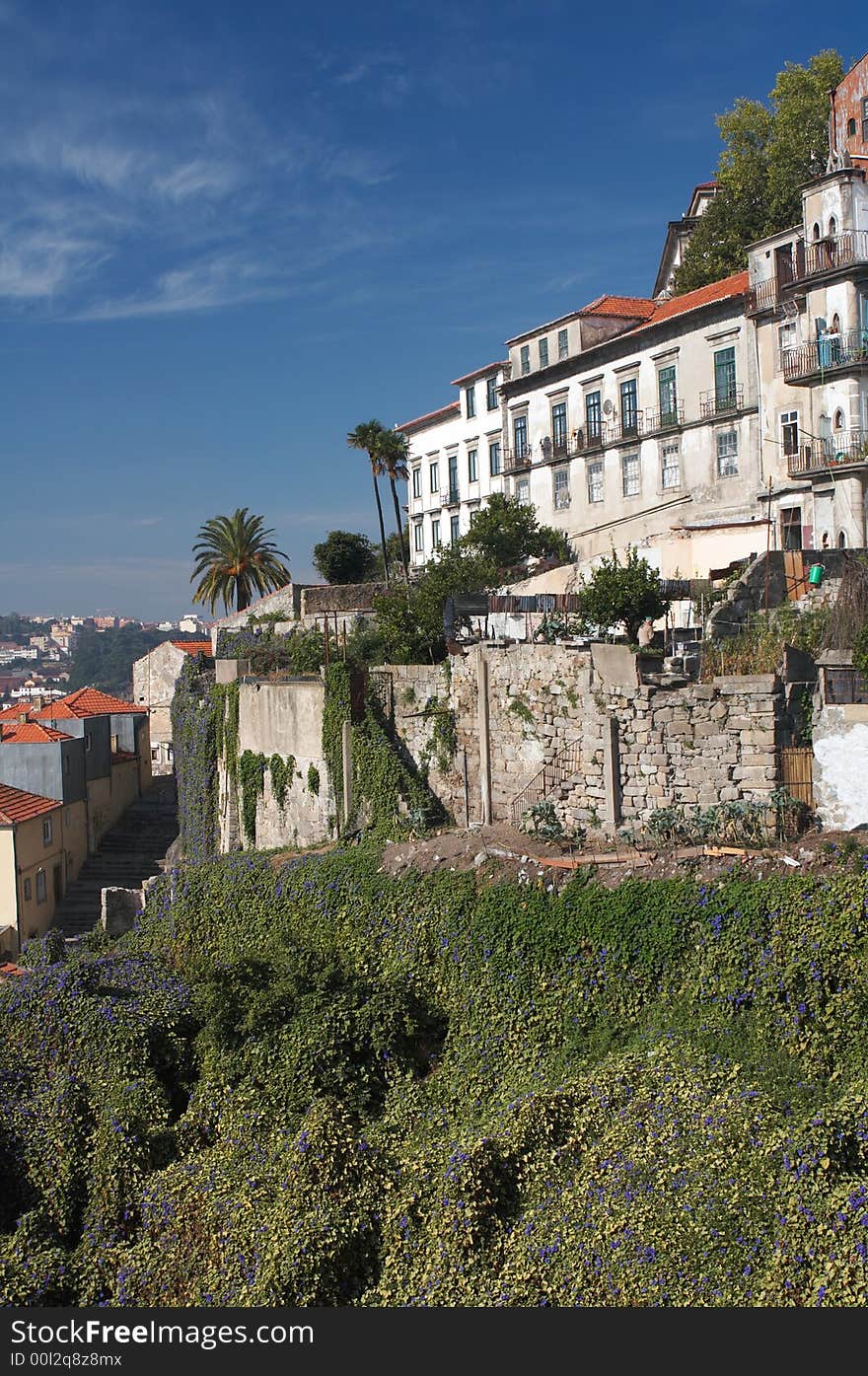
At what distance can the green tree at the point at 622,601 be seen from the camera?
20.3 m

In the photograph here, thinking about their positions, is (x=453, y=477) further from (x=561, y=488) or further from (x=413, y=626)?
(x=413, y=626)

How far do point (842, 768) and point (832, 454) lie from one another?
41.2 feet

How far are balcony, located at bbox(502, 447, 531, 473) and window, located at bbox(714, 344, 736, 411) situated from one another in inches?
359

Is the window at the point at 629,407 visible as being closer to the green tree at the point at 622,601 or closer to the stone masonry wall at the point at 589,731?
the green tree at the point at 622,601

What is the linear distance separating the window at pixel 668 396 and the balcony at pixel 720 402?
3.40 feet

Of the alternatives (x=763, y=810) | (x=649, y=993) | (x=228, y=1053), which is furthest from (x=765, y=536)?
(x=228, y=1053)

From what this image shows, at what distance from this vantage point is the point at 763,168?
40.3m

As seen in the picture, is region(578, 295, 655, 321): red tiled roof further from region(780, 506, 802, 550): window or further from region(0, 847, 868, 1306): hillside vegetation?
region(0, 847, 868, 1306): hillside vegetation

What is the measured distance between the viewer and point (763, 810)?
15.8 metres

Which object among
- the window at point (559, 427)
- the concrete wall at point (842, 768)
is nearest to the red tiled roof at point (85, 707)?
the window at point (559, 427)

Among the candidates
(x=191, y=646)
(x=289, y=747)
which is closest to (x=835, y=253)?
(x=289, y=747)

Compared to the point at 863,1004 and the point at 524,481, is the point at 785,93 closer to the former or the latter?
the point at 524,481

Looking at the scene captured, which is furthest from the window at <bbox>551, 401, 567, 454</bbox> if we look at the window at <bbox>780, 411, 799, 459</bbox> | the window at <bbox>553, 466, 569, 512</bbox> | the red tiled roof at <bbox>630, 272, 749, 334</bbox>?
the window at <bbox>780, 411, 799, 459</bbox>

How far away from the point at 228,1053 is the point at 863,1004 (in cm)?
826
